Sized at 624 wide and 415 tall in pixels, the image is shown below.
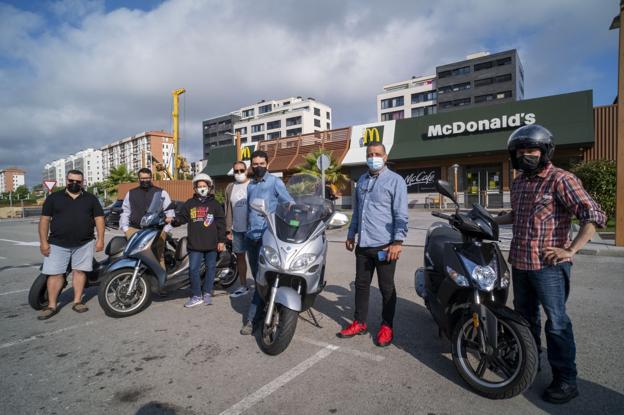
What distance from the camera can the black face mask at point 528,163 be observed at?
2.56m

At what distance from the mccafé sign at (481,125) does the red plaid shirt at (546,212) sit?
18294 millimetres

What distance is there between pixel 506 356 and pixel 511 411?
13.7 inches

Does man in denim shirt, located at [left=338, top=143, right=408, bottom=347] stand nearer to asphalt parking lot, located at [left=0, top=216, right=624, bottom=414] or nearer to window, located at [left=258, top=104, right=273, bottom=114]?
asphalt parking lot, located at [left=0, top=216, right=624, bottom=414]

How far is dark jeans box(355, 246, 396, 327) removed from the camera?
340cm

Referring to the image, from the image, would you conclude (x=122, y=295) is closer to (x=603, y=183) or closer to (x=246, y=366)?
(x=246, y=366)

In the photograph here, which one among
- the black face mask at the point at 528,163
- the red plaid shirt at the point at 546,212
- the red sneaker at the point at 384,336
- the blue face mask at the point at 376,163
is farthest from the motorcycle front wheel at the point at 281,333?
the black face mask at the point at 528,163

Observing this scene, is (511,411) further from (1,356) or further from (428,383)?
(1,356)

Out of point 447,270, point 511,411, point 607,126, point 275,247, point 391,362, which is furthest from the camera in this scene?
point 607,126

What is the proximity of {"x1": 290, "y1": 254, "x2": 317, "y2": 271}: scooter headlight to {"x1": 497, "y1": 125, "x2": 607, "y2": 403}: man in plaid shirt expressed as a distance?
5.36 ft

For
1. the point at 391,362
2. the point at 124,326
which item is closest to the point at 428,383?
the point at 391,362

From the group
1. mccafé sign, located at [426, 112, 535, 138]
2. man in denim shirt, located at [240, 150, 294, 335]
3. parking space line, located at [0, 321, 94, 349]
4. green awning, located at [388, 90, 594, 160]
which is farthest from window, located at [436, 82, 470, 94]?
parking space line, located at [0, 321, 94, 349]

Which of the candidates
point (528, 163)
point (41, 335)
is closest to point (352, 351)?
point (528, 163)

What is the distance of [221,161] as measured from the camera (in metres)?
31.9

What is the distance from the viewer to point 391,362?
10.1ft
